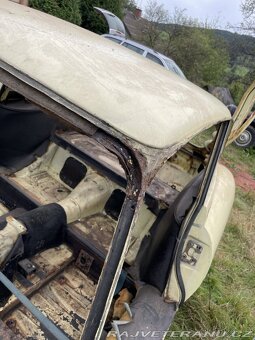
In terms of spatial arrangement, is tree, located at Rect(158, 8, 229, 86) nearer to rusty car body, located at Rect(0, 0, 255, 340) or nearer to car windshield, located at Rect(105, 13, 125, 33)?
car windshield, located at Rect(105, 13, 125, 33)

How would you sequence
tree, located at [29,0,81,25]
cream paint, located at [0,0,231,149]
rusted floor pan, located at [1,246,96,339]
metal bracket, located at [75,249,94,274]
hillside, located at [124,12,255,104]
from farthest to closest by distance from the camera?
hillside, located at [124,12,255,104]
tree, located at [29,0,81,25]
metal bracket, located at [75,249,94,274]
rusted floor pan, located at [1,246,96,339]
cream paint, located at [0,0,231,149]

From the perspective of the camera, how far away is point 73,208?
2.38 m

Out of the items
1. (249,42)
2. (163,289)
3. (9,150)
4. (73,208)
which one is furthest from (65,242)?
(249,42)

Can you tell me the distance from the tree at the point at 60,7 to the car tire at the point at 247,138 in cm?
639

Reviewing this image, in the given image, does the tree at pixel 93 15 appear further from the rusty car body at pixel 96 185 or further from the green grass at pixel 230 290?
the rusty car body at pixel 96 185

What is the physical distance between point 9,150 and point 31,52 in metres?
1.86

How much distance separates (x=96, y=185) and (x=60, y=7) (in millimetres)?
9399

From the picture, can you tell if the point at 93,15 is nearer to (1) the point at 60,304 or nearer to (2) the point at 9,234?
(2) the point at 9,234

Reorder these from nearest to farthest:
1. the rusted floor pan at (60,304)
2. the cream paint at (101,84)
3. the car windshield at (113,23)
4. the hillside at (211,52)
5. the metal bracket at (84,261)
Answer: the cream paint at (101,84)
the rusted floor pan at (60,304)
the metal bracket at (84,261)
the car windshield at (113,23)
the hillside at (211,52)

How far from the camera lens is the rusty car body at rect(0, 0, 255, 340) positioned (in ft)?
3.37

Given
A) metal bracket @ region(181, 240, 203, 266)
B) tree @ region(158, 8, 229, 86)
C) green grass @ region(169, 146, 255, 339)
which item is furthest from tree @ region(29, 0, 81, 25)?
metal bracket @ region(181, 240, 203, 266)

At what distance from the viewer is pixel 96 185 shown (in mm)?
2648

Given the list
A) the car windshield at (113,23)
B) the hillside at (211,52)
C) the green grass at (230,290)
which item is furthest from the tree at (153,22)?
the green grass at (230,290)

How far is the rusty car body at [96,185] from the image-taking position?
1.03 m
